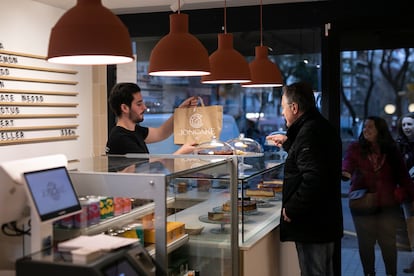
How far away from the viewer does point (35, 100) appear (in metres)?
4.59

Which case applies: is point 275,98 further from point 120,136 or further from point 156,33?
point 120,136

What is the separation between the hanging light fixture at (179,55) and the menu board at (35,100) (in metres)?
1.95

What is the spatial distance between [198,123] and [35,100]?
58.4 inches

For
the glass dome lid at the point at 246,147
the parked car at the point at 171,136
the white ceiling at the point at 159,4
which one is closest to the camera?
the glass dome lid at the point at 246,147

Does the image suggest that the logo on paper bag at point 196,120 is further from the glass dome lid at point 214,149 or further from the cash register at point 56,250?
the cash register at point 56,250

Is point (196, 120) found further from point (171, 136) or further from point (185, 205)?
point (185, 205)

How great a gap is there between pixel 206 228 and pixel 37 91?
240cm

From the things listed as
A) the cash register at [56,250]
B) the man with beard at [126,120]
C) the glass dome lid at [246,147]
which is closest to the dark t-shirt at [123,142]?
the man with beard at [126,120]

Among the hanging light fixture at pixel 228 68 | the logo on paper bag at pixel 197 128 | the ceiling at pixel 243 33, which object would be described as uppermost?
the ceiling at pixel 243 33

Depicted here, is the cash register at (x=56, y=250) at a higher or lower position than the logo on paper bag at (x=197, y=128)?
lower

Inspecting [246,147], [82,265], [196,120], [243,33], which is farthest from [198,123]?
[82,265]

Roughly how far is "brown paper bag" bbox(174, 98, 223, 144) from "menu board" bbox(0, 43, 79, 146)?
4.12ft

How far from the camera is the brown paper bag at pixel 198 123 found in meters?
4.05

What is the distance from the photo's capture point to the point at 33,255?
1756 mm
